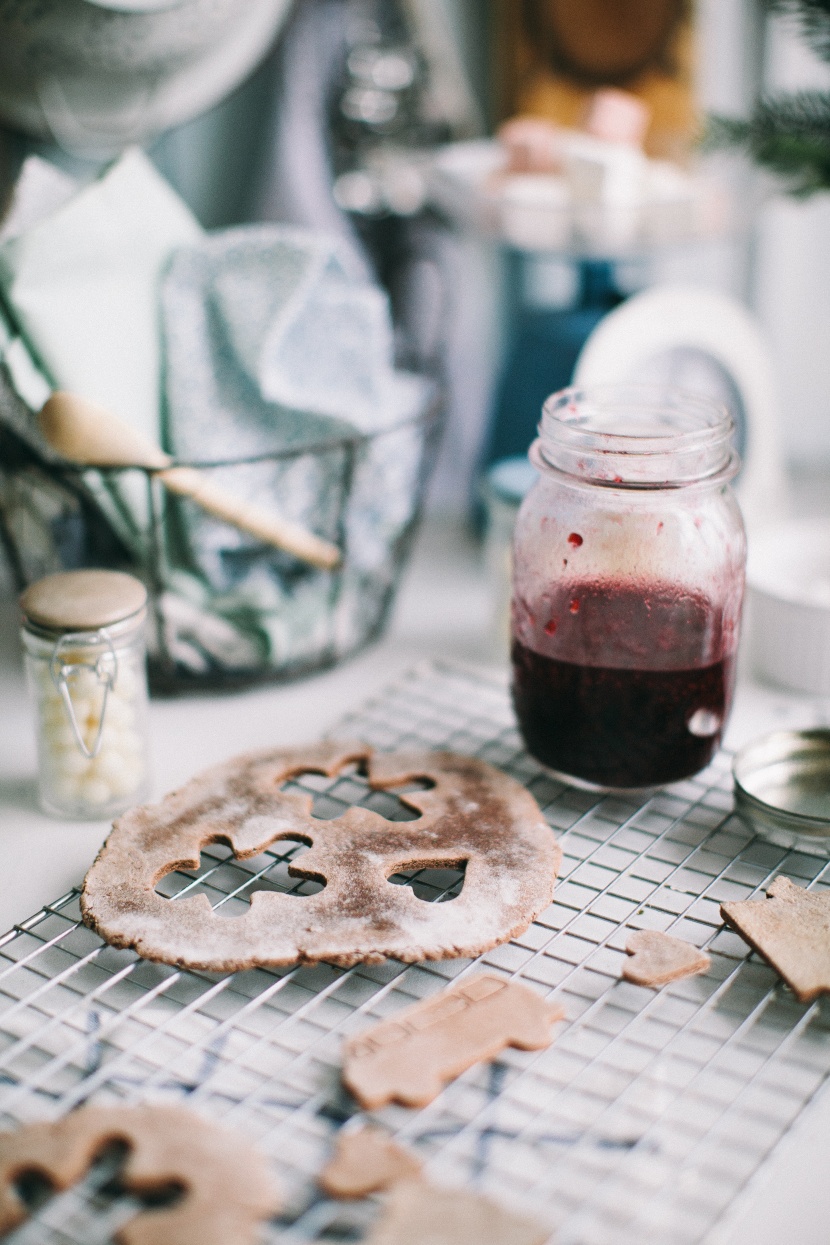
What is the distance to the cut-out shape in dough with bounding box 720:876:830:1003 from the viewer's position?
0.55 m

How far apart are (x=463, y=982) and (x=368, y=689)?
33cm

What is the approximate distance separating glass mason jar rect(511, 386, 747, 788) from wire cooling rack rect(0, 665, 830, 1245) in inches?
2.5

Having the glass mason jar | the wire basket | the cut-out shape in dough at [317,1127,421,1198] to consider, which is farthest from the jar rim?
the cut-out shape in dough at [317,1127,421,1198]

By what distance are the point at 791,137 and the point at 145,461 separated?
0.50m

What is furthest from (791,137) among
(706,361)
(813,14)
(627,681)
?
(627,681)

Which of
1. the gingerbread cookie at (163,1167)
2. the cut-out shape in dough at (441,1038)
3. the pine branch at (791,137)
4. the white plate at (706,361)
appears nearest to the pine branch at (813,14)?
the pine branch at (791,137)

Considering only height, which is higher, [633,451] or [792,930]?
[633,451]

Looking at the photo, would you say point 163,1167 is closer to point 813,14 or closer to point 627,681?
point 627,681

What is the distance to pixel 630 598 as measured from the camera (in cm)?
67

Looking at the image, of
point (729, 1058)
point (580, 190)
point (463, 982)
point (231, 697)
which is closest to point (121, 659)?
point (231, 697)

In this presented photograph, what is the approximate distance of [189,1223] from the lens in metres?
0.44

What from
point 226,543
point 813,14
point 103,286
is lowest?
point 226,543

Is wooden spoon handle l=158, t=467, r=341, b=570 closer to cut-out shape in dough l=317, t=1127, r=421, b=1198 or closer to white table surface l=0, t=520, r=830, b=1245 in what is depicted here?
white table surface l=0, t=520, r=830, b=1245

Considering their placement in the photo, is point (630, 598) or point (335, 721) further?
point (335, 721)
